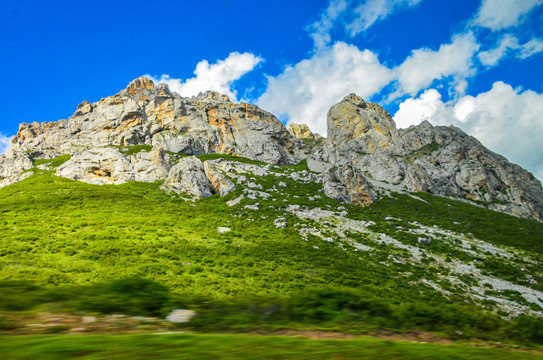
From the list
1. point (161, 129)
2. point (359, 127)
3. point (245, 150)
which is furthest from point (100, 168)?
point (359, 127)

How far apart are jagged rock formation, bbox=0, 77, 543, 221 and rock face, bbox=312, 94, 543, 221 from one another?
16.7 inches

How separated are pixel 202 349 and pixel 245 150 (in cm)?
12549

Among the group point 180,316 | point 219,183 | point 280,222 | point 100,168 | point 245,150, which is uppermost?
point 245,150

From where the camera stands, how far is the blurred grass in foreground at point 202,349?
4836 mm

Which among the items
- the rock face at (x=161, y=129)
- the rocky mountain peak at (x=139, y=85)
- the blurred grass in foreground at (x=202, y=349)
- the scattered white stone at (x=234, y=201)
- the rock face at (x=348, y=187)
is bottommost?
the blurred grass in foreground at (x=202, y=349)

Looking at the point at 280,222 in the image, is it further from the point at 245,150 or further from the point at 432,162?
the point at 432,162

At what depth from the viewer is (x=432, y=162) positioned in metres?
113

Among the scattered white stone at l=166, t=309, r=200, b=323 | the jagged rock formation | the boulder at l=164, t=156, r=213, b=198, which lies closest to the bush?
the scattered white stone at l=166, t=309, r=200, b=323

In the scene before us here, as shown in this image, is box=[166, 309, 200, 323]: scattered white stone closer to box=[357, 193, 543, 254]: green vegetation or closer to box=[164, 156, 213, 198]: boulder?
box=[357, 193, 543, 254]: green vegetation

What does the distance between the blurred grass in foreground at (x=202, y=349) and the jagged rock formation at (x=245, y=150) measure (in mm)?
60802

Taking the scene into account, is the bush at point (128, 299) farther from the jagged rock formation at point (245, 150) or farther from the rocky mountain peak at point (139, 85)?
the rocky mountain peak at point (139, 85)

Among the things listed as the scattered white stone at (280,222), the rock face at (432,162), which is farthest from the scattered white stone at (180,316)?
the rock face at (432,162)

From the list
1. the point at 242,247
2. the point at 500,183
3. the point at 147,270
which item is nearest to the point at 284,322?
the point at 147,270

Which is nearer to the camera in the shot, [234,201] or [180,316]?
[180,316]
